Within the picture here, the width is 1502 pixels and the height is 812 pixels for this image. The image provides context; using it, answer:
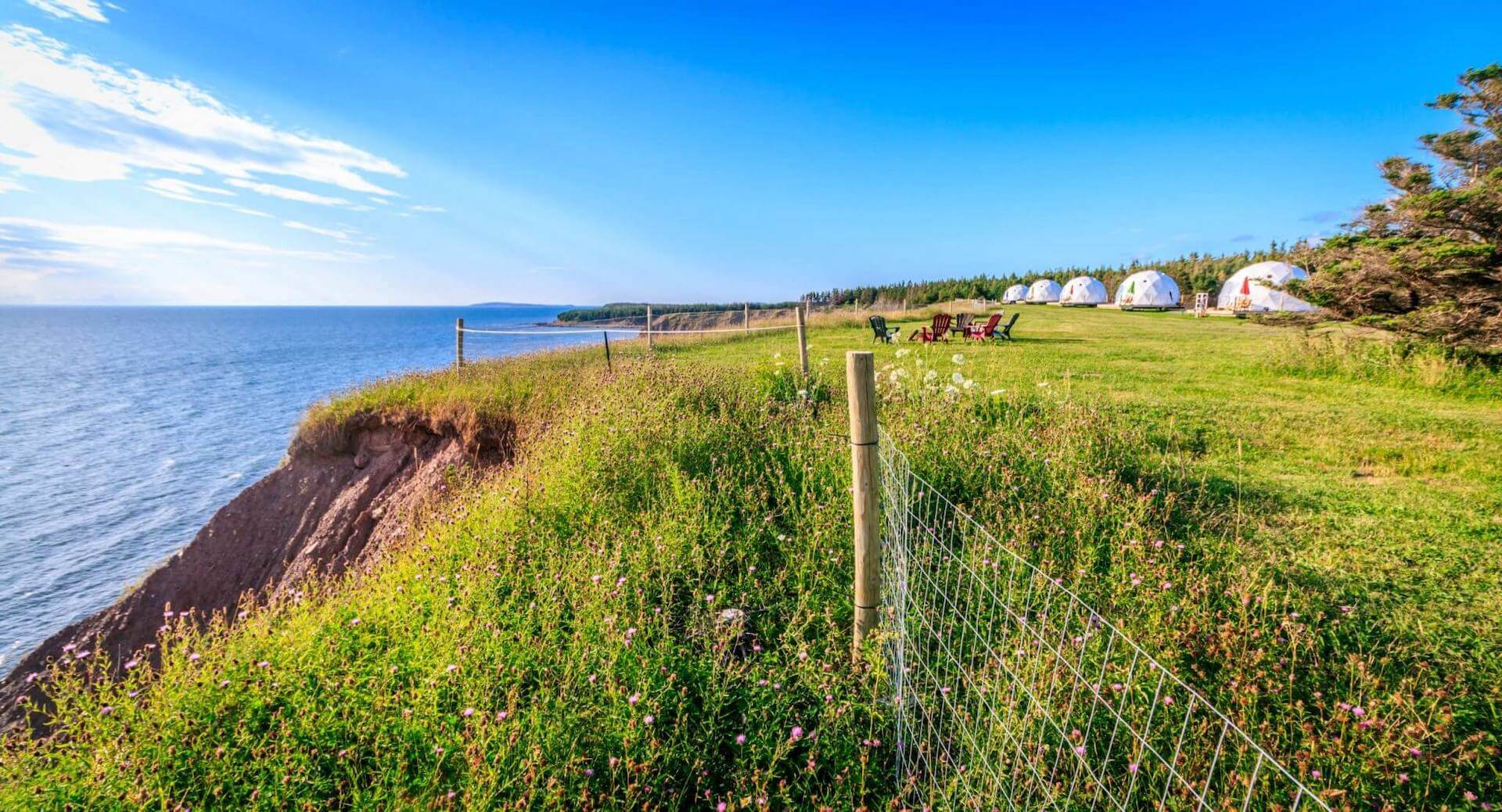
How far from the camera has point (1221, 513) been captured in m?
5.09

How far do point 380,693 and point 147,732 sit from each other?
2.88 ft

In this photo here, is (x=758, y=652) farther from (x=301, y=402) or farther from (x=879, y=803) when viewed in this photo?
(x=301, y=402)

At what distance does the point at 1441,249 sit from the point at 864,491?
11535 millimetres

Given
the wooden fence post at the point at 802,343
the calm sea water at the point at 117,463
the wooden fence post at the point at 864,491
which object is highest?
the wooden fence post at the point at 802,343

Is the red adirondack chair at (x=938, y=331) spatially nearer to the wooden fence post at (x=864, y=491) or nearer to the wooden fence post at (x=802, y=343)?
the wooden fence post at (x=802, y=343)

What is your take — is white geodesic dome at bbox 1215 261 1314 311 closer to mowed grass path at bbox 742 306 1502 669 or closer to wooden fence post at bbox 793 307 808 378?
mowed grass path at bbox 742 306 1502 669

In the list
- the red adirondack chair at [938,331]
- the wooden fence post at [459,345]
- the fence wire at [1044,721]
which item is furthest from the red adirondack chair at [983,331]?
the fence wire at [1044,721]

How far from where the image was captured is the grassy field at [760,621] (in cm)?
247

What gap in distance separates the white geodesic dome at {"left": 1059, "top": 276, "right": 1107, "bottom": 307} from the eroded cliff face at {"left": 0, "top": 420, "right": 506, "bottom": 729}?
166ft

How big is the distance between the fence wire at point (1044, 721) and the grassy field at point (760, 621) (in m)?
0.20

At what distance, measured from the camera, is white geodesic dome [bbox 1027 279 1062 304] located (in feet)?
179

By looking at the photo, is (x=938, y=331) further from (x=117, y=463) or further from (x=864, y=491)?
(x=117, y=463)

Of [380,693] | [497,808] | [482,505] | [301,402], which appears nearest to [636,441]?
[482,505]

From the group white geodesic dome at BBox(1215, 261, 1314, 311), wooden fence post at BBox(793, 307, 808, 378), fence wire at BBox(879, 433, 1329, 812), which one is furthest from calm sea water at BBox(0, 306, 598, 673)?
white geodesic dome at BBox(1215, 261, 1314, 311)
